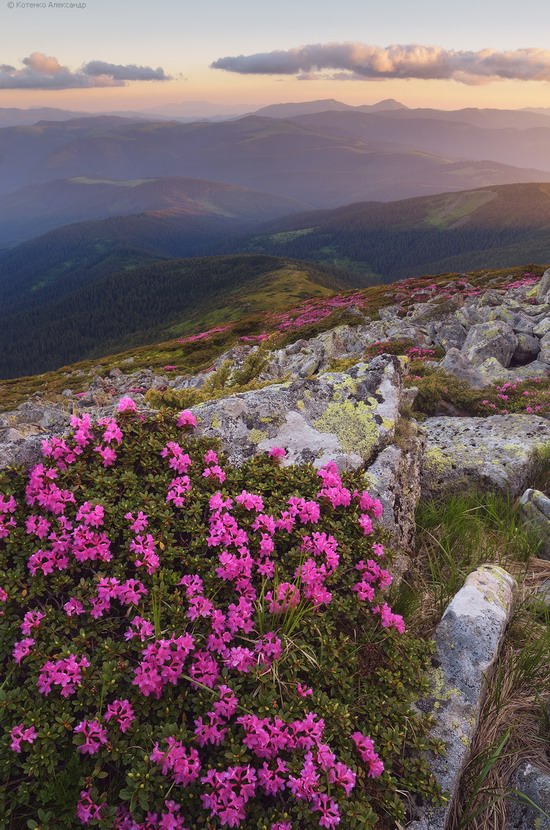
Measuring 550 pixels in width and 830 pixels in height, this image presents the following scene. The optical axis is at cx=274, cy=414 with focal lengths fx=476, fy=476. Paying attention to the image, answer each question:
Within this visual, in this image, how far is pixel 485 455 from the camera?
8805mm

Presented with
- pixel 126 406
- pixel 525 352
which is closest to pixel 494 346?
pixel 525 352

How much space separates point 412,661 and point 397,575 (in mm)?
1249

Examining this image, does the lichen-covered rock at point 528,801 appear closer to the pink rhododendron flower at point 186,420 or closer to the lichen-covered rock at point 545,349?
the pink rhododendron flower at point 186,420

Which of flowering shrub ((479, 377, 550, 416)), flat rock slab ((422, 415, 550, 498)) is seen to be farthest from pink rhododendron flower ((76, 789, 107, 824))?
flowering shrub ((479, 377, 550, 416))

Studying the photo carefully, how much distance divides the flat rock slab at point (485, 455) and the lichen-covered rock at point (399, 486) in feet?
4.74

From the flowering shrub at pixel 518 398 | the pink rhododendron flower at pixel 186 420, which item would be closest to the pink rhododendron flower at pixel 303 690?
the pink rhododendron flower at pixel 186 420

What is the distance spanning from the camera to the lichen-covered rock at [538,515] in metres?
6.81

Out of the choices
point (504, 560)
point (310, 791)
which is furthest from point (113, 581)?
point (504, 560)

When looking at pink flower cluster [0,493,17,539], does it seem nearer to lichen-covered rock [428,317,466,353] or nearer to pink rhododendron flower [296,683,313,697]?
pink rhododendron flower [296,683,313,697]

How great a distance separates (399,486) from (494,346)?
69.2 ft

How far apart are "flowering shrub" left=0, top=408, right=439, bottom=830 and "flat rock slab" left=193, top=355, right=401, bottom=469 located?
2.82 feet

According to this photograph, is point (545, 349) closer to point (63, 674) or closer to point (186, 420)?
point (186, 420)

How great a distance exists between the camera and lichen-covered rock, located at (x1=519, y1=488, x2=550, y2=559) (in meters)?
6.81

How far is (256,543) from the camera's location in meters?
4.46
